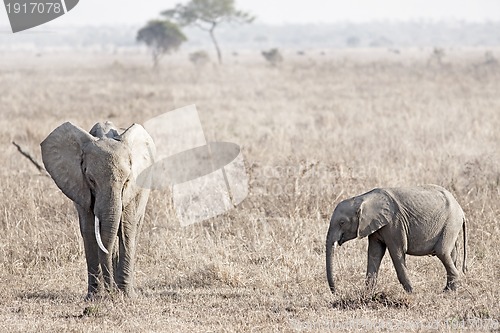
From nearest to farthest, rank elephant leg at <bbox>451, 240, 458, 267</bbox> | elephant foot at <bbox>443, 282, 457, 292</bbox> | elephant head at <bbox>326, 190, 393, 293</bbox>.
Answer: elephant head at <bbox>326, 190, 393, 293</bbox> < elephant foot at <bbox>443, 282, 457, 292</bbox> < elephant leg at <bbox>451, 240, 458, 267</bbox>

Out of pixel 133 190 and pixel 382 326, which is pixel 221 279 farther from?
pixel 382 326

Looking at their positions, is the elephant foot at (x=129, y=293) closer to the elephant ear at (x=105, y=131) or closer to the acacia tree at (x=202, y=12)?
the elephant ear at (x=105, y=131)

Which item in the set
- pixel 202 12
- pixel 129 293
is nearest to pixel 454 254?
pixel 129 293

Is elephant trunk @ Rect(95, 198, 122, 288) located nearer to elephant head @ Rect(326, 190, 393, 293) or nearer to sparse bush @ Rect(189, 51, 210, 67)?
elephant head @ Rect(326, 190, 393, 293)

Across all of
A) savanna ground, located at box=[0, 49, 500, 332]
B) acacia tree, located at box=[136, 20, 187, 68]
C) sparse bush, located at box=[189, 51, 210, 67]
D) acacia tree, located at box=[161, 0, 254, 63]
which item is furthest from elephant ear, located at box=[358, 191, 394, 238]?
acacia tree, located at box=[161, 0, 254, 63]

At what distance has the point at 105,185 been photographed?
24.1 feet

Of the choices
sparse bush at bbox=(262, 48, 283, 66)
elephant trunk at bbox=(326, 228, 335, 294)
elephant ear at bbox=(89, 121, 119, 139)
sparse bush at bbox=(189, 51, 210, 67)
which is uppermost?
elephant ear at bbox=(89, 121, 119, 139)

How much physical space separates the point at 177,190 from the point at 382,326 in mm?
5731

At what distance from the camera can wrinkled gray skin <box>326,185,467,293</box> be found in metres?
7.49

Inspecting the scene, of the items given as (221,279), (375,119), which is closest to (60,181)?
(221,279)

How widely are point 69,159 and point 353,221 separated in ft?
8.26

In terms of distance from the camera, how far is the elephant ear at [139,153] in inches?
301

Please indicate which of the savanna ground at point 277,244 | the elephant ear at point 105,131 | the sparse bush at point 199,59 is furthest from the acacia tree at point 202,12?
the elephant ear at point 105,131

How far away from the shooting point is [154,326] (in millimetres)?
7055
